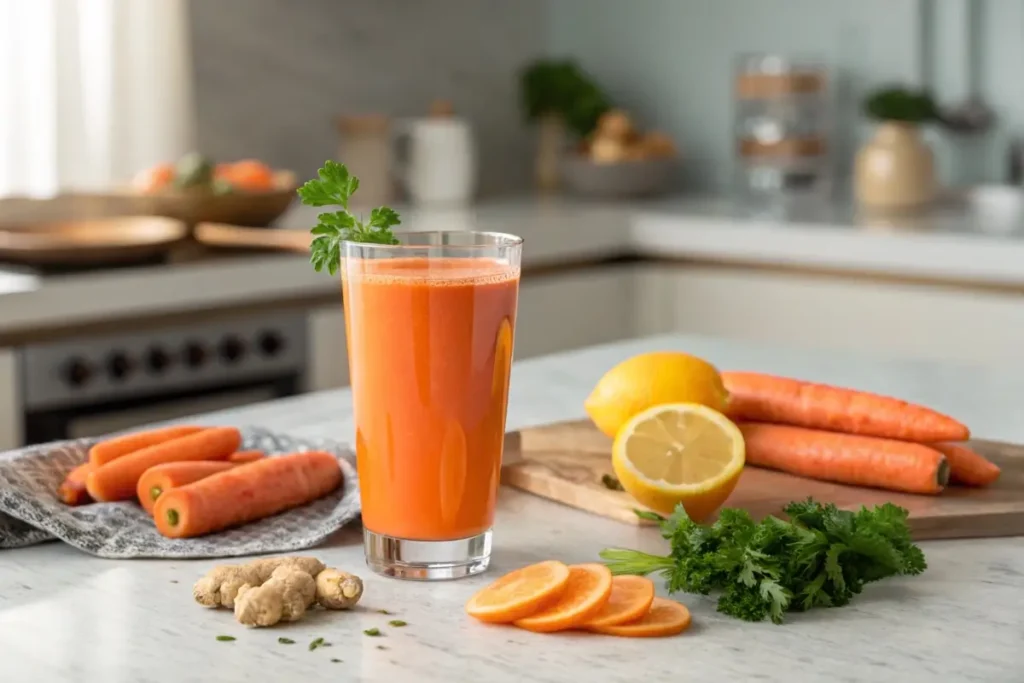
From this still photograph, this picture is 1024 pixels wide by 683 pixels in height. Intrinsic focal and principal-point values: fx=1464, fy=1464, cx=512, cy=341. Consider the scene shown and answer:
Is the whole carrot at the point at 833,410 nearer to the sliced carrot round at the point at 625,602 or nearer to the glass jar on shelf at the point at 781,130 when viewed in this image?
the sliced carrot round at the point at 625,602

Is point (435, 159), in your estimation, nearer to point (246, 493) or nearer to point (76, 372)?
point (76, 372)

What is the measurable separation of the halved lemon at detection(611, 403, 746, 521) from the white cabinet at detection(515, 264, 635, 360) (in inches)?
78.4

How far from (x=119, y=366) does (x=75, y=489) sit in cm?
141

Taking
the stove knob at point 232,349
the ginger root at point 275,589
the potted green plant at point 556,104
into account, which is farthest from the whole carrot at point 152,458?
the potted green plant at point 556,104

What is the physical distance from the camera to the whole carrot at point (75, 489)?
1.02 meters

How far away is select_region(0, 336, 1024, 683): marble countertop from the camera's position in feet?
2.44

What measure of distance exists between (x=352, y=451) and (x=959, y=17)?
2.78 m

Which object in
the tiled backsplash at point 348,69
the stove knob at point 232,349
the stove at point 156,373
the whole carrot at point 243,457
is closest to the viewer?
the whole carrot at point 243,457

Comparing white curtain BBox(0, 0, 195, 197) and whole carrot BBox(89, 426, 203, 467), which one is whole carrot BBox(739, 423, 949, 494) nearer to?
whole carrot BBox(89, 426, 203, 467)

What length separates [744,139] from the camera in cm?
352

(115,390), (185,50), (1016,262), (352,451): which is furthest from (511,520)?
(185,50)

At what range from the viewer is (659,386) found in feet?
3.54

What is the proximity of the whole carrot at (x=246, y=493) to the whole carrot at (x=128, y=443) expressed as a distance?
0.30ft

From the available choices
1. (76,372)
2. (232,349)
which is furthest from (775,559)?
(232,349)
